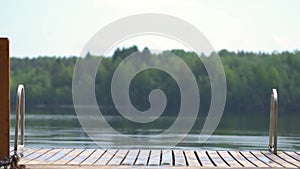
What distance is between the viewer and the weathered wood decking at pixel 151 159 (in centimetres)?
678

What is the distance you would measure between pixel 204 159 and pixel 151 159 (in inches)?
24.8

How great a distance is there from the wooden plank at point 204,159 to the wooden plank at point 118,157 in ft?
3.06

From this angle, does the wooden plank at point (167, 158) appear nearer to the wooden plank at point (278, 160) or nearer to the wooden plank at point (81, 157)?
the wooden plank at point (81, 157)

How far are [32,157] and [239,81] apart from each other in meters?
46.0

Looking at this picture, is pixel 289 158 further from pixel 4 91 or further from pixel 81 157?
pixel 4 91

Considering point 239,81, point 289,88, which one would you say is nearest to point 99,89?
point 239,81

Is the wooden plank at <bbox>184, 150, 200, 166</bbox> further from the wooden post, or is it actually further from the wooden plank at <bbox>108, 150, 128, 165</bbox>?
the wooden post

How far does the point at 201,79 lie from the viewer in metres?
44.8

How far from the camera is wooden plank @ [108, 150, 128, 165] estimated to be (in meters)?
7.07

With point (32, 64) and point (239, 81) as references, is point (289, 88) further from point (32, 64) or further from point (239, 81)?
point (32, 64)

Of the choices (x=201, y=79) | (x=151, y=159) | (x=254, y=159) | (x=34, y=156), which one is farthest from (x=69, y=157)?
(x=201, y=79)

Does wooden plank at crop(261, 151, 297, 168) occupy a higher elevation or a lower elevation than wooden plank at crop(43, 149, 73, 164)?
lower

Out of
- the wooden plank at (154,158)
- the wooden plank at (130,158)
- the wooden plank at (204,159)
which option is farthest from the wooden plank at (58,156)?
the wooden plank at (204,159)

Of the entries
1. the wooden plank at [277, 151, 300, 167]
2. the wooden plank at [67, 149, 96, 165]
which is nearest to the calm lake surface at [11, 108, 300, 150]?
the wooden plank at [277, 151, 300, 167]
